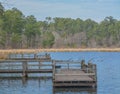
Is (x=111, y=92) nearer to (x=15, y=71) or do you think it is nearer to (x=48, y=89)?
(x=48, y=89)

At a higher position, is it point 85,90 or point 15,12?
point 15,12

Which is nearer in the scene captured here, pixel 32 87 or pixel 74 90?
pixel 74 90

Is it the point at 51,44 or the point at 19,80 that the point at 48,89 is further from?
the point at 51,44

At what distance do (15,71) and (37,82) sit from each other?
15.6 ft

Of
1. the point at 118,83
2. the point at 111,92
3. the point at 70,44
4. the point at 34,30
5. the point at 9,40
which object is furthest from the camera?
the point at 70,44

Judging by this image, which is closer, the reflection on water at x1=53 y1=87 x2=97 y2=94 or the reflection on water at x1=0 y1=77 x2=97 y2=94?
the reflection on water at x1=53 y1=87 x2=97 y2=94

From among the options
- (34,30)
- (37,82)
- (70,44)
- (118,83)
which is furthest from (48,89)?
(70,44)

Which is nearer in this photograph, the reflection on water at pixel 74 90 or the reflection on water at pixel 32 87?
the reflection on water at pixel 74 90

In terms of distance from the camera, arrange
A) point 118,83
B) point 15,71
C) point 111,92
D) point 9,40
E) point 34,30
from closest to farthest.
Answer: point 111,92
point 118,83
point 15,71
point 9,40
point 34,30

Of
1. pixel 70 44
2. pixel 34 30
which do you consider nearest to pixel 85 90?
pixel 34 30

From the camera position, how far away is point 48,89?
36719 mm

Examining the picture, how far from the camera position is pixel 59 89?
117 ft

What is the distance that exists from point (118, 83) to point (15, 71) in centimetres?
1132

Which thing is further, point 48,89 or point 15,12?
point 15,12
